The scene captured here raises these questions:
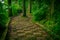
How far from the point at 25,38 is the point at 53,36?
1.52 m

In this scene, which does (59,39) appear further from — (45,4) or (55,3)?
(45,4)

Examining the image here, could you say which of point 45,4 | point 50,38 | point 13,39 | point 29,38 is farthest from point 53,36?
point 45,4

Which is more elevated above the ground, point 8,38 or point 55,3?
point 55,3

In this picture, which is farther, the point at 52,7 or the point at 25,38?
the point at 52,7

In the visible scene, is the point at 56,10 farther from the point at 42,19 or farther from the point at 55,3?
the point at 42,19

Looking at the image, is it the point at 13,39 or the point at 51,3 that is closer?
the point at 13,39

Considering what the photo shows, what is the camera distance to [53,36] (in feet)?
25.5

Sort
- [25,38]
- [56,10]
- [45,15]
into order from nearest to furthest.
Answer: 1. [25,38]
2. [56,10]
3. [45,15]

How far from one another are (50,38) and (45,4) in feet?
19.4

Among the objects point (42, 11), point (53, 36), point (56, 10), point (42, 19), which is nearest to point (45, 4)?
point (42, 11)

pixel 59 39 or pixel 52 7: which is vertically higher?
pixel 52 7

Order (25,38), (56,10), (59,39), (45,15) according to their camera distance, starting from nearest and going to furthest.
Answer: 1. (59,39)
2. (25,38)
3. (56,10)
4. (45,15)

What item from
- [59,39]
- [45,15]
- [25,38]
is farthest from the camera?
[45,15]

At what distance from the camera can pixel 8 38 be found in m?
7.59
